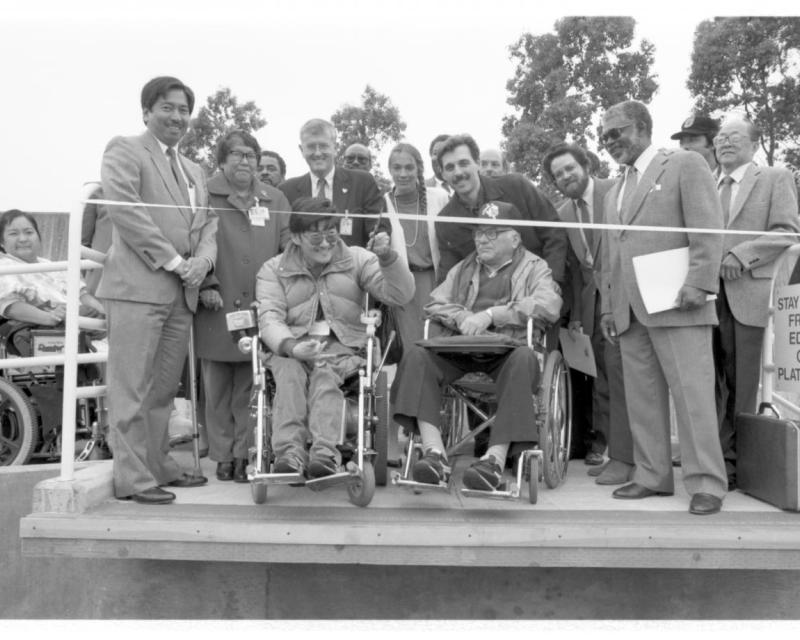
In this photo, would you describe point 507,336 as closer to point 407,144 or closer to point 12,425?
point 407,144

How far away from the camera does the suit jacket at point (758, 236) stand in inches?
161

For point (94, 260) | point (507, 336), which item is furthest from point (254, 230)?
point (507, 336)

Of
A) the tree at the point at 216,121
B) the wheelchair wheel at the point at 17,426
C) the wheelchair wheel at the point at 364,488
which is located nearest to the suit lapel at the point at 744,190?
the wheelchair wheel at the point at 364,488

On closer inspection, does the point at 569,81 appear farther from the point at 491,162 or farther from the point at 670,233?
the point at 670,233

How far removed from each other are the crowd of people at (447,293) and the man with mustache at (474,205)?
1 centimetres

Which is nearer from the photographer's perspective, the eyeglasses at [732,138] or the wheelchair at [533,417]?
the wheelchair at [533,417]

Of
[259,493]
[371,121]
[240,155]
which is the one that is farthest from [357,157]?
[371,121]

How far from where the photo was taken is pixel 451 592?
362cm

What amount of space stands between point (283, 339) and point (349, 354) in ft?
1.04

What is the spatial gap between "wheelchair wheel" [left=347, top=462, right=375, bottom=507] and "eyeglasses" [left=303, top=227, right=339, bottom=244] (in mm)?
1102

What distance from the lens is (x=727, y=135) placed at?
4395mm

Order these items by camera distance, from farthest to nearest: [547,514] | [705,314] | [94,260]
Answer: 1. [94,260]
2. [705,314]
3. [547,514]

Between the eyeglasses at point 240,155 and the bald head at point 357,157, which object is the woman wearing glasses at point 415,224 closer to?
the bald head at point 357,157

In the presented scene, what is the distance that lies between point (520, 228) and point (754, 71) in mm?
11903
